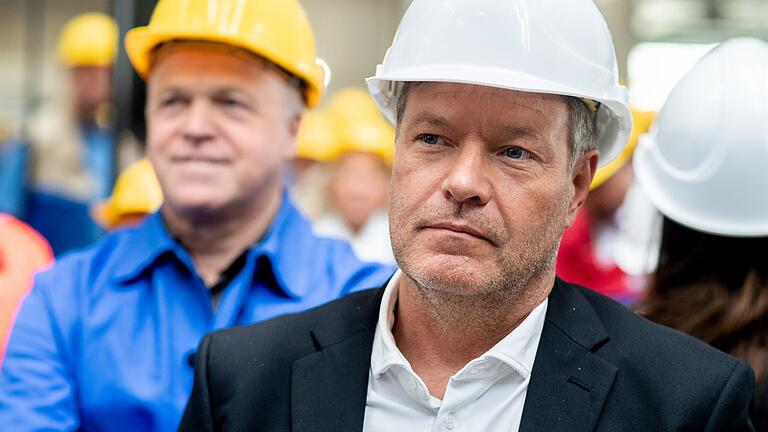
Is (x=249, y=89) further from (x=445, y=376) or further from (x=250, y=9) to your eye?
(x=445, y=376)

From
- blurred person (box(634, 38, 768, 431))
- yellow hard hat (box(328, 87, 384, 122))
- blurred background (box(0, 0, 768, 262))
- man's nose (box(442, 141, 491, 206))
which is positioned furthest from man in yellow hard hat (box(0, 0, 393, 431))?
yellow hard hat (box(328, 87, 384, 122))

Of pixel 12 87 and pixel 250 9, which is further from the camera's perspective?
pixel 12 87

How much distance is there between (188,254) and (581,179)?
1.25 meters

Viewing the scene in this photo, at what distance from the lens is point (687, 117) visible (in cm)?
304

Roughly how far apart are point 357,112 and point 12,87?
2.90 m

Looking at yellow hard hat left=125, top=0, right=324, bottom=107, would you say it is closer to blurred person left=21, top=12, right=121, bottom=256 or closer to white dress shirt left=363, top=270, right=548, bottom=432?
white dress shirt left=363, top=270, right=548, bottom=432

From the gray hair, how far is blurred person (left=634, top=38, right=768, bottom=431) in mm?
725

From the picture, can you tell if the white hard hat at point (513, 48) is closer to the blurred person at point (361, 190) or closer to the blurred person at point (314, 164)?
the blurred person at point (361, 190)

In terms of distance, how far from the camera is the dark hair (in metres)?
2.86

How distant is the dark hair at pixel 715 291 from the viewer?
9.39 ft

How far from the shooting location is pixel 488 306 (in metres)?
2.26

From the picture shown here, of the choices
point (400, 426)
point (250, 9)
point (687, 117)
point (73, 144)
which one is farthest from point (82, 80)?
point (400, 426)

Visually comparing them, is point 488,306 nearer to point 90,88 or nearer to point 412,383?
point 412,383

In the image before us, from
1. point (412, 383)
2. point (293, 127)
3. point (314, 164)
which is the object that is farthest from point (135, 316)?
point (314, 164)
